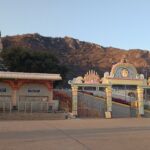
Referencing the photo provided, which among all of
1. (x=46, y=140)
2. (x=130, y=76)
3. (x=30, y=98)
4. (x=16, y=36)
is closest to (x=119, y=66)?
(x=130, y=76)

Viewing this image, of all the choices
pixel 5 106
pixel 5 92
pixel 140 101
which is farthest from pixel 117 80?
pixel 5 106

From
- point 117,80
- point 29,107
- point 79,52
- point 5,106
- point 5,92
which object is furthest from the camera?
point 79,52

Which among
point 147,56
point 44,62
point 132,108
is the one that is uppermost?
point 147,56

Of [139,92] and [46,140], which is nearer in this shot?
[46,140]

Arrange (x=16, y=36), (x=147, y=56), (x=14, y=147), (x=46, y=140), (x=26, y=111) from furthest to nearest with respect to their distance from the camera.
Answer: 1. (x=147, y=56)
2. (x=16, y=36)
3. (x=26, y=111)
4. (x=46, y=140)
5. (x=14, y=147)

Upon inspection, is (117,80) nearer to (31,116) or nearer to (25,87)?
(25,87)

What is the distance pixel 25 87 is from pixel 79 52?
104 m

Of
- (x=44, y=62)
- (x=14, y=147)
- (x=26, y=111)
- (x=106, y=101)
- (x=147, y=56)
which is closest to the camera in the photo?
(x=14, y=147)

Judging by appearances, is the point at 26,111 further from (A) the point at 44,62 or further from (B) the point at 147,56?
(B) the point at 147,56

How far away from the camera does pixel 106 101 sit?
115 feet

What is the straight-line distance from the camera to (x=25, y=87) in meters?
33.9

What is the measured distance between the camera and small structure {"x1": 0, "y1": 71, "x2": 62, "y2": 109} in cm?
3291

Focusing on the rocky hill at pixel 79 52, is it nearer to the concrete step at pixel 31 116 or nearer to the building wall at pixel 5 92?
the building wall at pixel 5 92

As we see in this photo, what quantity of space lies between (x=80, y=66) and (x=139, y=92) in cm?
8155
